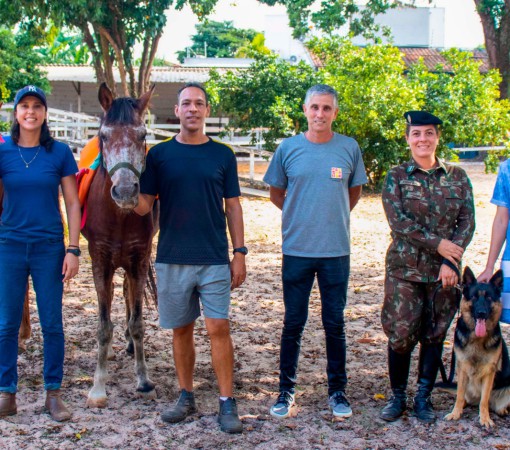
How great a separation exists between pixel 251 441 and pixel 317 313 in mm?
3349

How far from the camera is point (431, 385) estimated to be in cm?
452

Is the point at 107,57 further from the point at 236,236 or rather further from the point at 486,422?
the point at 486,422

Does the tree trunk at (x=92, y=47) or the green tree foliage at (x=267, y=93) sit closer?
the tree trunk at (x=92, y=47)

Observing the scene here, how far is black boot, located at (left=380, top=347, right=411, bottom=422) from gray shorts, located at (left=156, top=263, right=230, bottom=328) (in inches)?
47.1

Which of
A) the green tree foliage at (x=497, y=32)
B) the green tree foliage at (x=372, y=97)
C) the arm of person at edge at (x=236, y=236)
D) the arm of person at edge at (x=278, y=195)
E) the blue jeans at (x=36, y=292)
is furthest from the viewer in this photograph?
the green tree foliage at (x=497, y=32)

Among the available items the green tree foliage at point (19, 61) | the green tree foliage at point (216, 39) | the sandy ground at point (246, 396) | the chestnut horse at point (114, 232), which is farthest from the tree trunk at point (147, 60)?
the green tree foliage at point (216, 39)

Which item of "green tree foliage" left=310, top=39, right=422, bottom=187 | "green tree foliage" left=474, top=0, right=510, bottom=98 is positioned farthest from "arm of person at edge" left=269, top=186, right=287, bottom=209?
"green tree foliage" left=474, top=0, right=510, bottom=98

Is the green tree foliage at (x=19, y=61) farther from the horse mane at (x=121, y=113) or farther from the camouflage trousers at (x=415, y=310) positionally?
the camouflage trousers at (x=415, y=310)

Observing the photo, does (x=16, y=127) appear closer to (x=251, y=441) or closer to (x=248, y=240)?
(x=251, y=441)

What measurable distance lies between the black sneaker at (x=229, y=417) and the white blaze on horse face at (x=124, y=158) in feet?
4.75

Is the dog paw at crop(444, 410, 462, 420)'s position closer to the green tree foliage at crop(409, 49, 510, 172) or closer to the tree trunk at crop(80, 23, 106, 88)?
the tree trunk at crop(80, 23, 106, 88)

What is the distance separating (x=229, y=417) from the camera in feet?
14.3

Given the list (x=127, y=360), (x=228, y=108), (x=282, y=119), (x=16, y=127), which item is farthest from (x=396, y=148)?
(x=16, y=127)

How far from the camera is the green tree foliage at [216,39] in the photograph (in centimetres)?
5822
